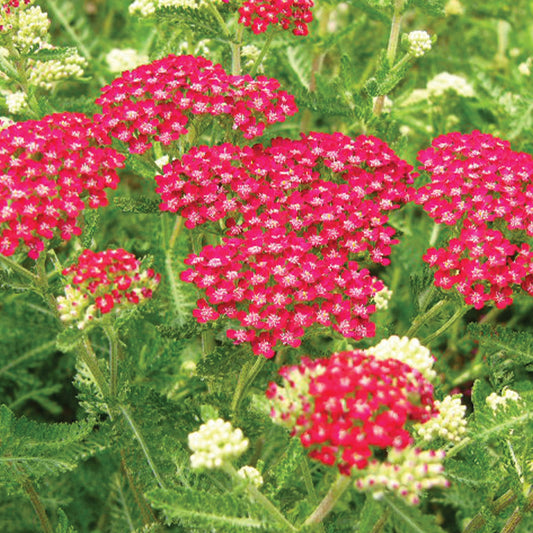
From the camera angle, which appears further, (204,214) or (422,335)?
(422,335)

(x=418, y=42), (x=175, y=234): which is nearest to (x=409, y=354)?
(x=418, y=42)

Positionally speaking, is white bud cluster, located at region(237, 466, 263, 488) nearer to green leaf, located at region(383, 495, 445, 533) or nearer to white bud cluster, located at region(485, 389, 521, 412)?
green leaf, located at region(383, 495, 445, 533)

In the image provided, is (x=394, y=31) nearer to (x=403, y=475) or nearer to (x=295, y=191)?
(x=295, y=191)

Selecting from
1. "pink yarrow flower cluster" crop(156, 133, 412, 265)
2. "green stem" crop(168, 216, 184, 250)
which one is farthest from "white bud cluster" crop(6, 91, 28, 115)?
"green stem" crop(168, 216, 184, 250)

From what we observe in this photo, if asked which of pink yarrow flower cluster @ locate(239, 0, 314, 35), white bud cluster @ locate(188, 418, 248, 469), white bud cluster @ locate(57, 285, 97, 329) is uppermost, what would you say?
pink yarrow flower cluster @ locate(239, 0, 314, 35)

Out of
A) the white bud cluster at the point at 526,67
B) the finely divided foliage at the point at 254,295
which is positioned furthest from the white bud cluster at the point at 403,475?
the white bud cluster at the point at 526,67

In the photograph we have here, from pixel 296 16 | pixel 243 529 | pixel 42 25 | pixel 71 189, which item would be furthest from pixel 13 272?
pixel 296 16

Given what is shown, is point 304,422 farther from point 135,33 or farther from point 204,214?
point 135,33
